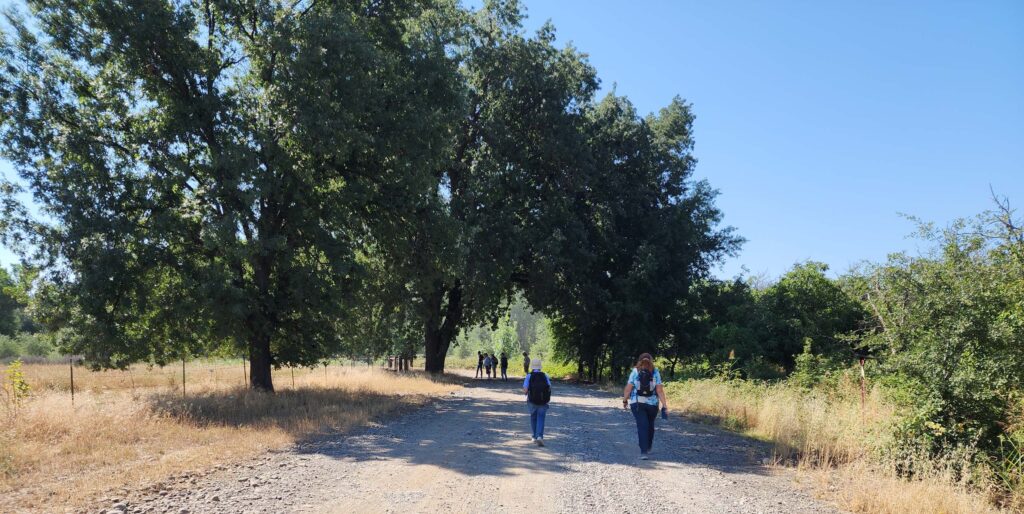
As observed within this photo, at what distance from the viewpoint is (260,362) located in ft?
60.5

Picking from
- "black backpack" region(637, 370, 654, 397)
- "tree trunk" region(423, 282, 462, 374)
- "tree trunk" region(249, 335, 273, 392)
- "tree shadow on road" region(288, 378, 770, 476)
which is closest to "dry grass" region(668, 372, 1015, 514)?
"tree shadow on road" region(288, 378, 770, 476)

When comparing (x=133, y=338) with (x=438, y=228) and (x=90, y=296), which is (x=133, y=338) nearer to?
(x=90, y=296)

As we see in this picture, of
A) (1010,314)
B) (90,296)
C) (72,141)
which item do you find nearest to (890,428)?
(1010,314)

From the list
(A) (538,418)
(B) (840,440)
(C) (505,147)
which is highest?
(C) (505,147)

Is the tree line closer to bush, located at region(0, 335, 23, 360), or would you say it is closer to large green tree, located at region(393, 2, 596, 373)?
large green tree, located at region(393, 2, 596, 373)

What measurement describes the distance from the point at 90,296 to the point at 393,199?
8146mm

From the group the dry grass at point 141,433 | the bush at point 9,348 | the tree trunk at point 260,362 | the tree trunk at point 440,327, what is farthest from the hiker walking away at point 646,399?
the bush at point 9,348

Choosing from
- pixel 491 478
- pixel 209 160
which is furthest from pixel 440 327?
pixel 491 478

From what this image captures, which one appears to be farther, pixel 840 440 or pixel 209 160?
pixel 209 160

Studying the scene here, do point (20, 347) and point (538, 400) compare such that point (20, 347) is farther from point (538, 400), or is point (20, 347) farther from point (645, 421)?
point (645, 421)

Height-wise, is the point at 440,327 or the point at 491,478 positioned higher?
the point at 440,327

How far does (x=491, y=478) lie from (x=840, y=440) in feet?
21.3

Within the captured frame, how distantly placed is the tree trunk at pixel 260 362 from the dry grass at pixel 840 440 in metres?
12.6

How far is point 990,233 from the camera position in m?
10.9
